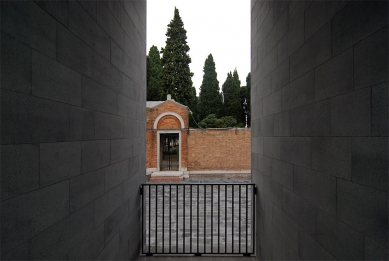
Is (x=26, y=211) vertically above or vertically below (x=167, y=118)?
below

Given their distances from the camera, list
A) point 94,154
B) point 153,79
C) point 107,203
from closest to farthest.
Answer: point 94,154, point 107,203, point 153,79

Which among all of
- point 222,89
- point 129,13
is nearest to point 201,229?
point 129,13

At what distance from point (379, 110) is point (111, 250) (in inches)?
84.2

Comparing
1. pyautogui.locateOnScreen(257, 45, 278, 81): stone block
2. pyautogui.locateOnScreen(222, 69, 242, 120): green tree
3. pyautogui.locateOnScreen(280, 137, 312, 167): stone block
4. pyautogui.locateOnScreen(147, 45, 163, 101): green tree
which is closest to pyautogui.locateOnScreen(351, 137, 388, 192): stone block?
pyautogui.locateOnScreen(280, 137, 312, 167): stone block

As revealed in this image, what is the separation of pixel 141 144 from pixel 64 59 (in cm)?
190

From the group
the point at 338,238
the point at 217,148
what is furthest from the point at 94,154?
the point at 217,148

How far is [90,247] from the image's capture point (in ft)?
5.29

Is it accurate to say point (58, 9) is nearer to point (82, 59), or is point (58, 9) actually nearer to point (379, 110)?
point (82, 59)

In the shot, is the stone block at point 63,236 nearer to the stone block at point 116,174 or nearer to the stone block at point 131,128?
the stone block at point 116,174

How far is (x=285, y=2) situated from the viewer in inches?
80.5

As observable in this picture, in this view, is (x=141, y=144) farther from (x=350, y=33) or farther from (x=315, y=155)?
(x=350, y=33)

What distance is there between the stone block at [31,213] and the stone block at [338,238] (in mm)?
A: 1503

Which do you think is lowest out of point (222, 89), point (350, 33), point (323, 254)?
point (323, 254)

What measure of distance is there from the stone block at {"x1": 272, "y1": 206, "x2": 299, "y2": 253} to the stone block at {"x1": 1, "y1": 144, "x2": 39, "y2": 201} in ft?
5.82
